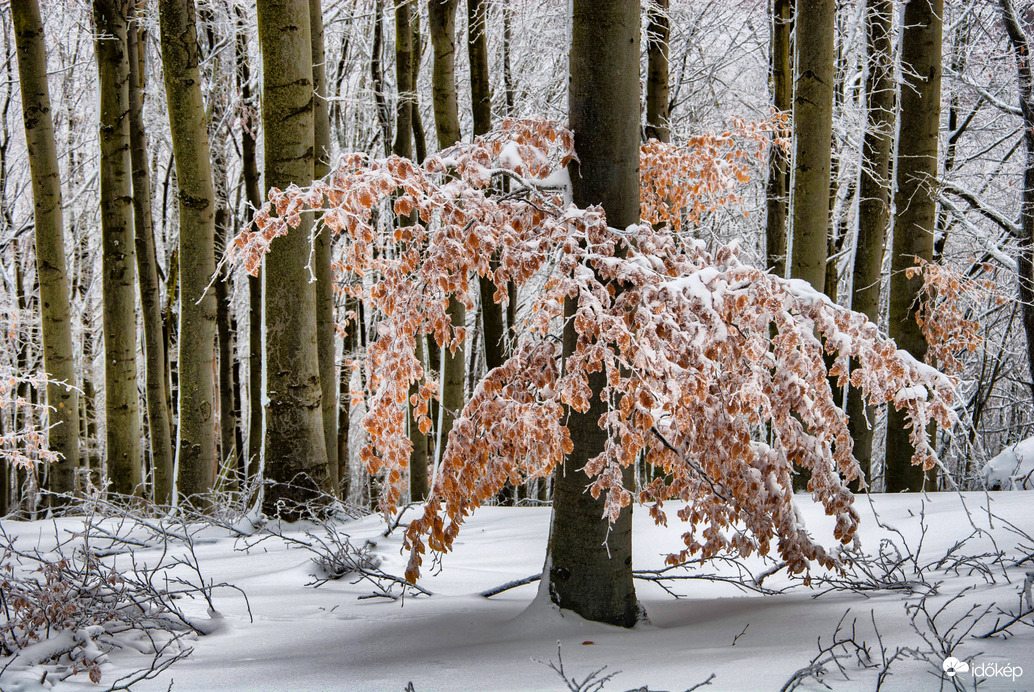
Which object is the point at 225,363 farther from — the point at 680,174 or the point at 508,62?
the point at 680,174

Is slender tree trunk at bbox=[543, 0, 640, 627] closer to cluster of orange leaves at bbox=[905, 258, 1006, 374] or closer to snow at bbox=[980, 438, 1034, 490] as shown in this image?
cluster of orange leaves at bbox=[905, 258, 1006, 374]

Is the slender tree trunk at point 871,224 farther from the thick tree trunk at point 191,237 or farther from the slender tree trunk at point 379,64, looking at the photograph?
the slender tree trunk at point 379,64

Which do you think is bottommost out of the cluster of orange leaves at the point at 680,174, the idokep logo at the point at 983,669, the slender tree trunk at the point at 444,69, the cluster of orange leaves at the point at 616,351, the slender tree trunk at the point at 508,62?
the idokep logo at the point at 983,669

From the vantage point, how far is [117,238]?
777 cm

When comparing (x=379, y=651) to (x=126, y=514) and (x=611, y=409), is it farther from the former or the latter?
(x=126, y=514)

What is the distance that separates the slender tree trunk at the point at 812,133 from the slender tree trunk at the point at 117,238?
624cm

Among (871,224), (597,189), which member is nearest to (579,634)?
(597,189)

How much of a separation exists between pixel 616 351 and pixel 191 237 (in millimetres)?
4526

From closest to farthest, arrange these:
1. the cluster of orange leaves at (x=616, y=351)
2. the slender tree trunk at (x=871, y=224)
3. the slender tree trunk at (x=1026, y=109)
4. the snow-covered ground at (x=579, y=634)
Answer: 1. the snow-covered ground at (x=579, y=634)
2. the cluster of orange leaves at (x=616, y=351)
3. the slender tree trunk at (x=871, y=224)
4. the slender tree trunk at (x=1026, y=109)

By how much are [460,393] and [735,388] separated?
567cm

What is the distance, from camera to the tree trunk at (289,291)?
5203 millimetres

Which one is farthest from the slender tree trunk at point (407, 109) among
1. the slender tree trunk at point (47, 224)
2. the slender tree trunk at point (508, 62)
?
the slender tree trunk at point (47, 224)

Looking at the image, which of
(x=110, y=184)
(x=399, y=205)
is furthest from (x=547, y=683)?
(x=110, y=184)

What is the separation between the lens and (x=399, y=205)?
2.82 meters
